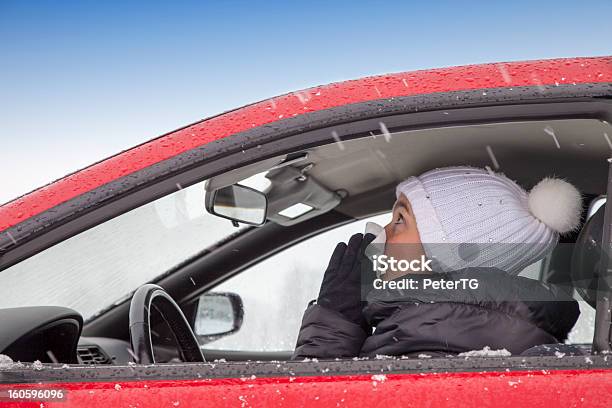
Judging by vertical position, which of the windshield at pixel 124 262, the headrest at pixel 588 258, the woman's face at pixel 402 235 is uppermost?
the windshield at pixel 124 262

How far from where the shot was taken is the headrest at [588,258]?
4.40 ft

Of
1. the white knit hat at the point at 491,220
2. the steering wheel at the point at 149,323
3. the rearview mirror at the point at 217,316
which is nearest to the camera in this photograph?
the white knit hat at the point at 491,220

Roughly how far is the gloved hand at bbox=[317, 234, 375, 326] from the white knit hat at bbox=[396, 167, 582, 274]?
21 centimetres

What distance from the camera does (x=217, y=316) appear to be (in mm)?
2857

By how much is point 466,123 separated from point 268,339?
1527mm

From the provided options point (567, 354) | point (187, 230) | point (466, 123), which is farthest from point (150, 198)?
point (187, 230)

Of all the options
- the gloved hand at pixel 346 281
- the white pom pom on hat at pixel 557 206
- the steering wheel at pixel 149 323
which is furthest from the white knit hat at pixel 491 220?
the steering wheel at pixel 149 323

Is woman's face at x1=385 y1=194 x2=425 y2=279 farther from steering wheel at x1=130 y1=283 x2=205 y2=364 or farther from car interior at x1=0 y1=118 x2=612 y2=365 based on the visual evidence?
steering wheel at x1=130 y1=283 x2=205 y2=364

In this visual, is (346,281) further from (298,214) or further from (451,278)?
(298,214)

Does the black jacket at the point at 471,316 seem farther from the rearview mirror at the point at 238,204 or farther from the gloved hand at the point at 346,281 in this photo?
the rearview mirror at the point at 238,204

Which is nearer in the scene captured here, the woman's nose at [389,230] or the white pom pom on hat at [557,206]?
the white pom pom on hat at [557,206]

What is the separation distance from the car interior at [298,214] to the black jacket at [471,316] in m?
0.07

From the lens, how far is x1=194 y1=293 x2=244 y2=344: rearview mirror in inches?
111

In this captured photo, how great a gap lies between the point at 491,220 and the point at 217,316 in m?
1.57
